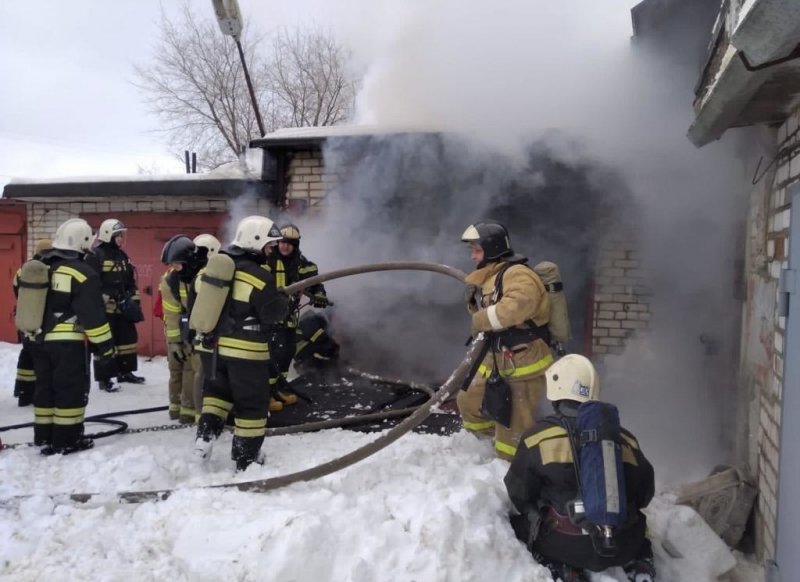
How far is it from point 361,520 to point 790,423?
7.08ft

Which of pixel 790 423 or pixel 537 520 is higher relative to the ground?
pixel 790 423

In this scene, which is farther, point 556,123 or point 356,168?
point 356,168

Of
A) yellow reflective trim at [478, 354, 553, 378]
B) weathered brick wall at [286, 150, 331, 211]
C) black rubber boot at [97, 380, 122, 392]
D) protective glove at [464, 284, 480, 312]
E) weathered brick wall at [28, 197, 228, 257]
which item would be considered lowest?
black rubber boot at [97, 380, 122, 392]

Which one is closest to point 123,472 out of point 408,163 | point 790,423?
point 790,423

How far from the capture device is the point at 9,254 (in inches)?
398

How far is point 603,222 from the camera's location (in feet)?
23.0

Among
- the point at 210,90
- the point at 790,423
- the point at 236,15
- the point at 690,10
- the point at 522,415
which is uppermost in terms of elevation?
the point at 210,90

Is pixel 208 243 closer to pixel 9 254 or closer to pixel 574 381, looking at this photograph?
pixel 574 381

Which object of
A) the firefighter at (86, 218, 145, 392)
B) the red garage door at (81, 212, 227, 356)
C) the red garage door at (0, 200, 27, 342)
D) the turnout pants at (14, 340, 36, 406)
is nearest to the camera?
the turnout pants at (14, 340, 36, 406)

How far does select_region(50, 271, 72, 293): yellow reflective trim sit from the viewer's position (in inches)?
184

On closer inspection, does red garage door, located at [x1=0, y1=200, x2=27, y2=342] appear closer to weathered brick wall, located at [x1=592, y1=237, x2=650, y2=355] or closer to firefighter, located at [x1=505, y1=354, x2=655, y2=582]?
weathered brick wall, located at [x1=592, y1=237, x2=650, y2=355]

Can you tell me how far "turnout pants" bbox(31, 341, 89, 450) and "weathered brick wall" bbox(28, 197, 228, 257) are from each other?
12.8ft

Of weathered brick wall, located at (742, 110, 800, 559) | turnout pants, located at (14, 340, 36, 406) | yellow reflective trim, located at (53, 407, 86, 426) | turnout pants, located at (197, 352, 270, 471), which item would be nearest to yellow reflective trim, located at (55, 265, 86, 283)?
yellow reflective trim, located at (53, 407, 86, 426)

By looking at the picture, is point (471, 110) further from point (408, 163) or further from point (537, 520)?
point (537, 520)
